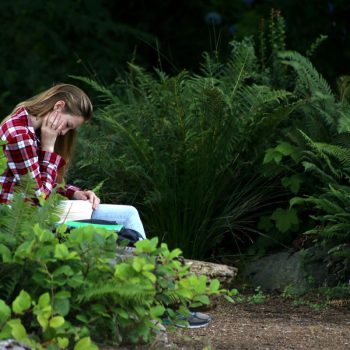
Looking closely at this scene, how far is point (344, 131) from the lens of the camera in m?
6.30

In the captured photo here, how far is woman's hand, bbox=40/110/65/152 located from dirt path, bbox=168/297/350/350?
50.5 inches

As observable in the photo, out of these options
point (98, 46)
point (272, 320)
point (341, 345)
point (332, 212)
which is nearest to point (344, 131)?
point (332, 212)

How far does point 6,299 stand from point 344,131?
3245 mm

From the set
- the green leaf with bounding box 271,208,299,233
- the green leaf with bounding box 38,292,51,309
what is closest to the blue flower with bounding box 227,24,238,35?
the green leaf with bounding box 271,208,299,233

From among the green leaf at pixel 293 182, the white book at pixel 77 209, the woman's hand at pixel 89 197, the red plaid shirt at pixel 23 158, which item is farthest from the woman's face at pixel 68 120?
the green leaf at pixel 293 182

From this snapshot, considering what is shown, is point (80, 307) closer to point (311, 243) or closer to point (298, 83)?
point (311, 243)

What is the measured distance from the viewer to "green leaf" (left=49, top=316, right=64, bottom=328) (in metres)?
3.29

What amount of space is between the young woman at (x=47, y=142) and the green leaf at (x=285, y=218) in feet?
5.32

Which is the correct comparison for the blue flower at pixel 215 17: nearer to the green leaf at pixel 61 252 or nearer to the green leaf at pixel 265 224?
the green leaf at pixel 265 224

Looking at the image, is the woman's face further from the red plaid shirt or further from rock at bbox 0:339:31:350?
rock at bbox 0:339:31:350

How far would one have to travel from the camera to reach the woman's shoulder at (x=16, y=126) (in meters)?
5.05

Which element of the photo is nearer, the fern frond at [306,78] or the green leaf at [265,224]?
the green leaf at [265,224]

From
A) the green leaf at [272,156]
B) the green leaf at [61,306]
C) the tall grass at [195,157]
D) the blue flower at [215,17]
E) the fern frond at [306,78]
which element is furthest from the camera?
the blue flower at [215,17]

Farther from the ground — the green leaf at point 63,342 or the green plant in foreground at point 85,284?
the green plant in foreground at point 85,284
